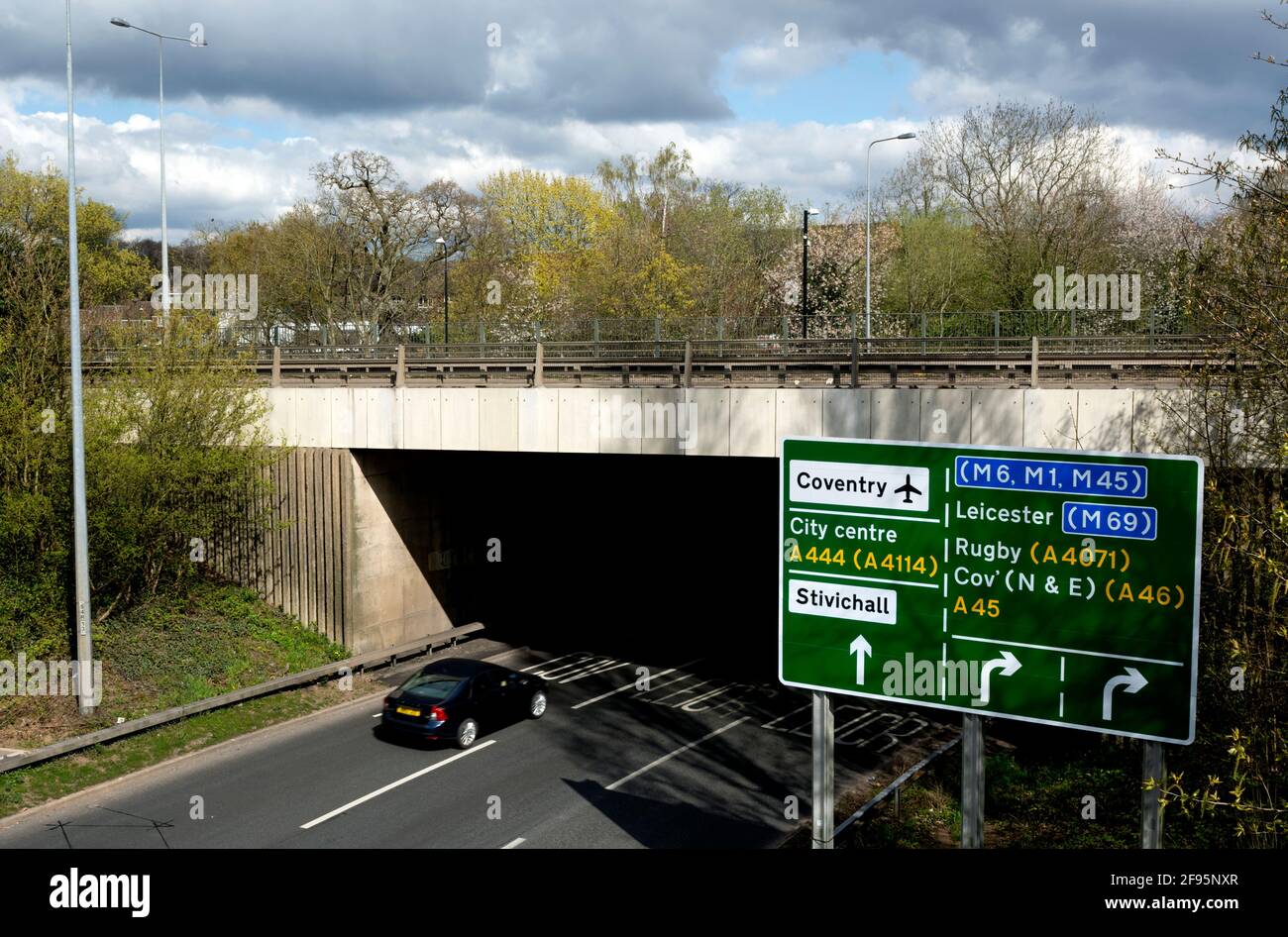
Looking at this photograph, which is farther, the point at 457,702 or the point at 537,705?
the point at 537,705

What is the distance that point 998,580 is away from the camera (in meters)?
8.68

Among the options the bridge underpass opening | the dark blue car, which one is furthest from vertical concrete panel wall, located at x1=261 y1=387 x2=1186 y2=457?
the dark blue car

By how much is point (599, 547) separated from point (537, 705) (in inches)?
569

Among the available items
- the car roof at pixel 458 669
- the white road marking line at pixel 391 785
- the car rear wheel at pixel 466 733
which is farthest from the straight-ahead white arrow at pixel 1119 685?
the car roof at pixel 458 669

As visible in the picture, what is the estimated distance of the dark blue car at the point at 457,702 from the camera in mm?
17891

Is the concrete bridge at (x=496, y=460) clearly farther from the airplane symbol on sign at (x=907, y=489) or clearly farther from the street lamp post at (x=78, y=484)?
the airplane symbol on sign at (x=907, y=489)

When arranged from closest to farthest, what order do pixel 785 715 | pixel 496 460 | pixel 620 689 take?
pixel 785 715 < pixel 620 689 < pixel 496 460

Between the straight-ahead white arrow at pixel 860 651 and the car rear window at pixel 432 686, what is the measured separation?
10381 mm

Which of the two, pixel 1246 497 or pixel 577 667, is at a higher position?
pixel 1246 497

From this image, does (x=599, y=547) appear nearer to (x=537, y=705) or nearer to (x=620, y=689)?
(x=620, y=689)

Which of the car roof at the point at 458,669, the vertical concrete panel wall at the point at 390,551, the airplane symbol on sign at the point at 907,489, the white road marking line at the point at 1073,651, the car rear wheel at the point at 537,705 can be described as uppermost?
the airplane symbol on sign at the point at 907,489

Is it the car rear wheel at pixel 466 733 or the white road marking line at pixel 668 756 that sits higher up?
the car rear wheel at pixel 466 733

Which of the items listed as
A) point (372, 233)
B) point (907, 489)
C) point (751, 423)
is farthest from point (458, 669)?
point (372, 233)

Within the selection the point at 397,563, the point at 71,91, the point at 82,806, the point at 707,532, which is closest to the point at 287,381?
the point at 397,563
